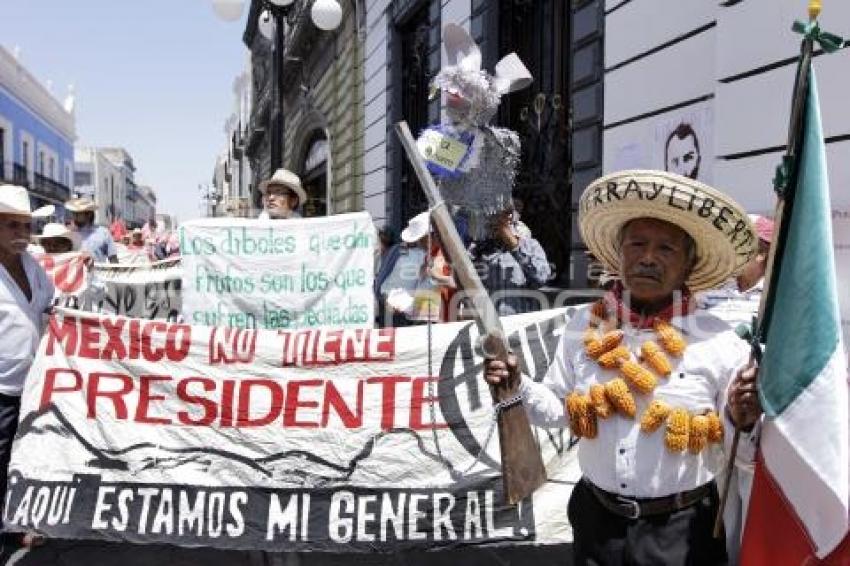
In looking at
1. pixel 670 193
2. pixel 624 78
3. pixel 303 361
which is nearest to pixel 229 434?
pixel 303 361

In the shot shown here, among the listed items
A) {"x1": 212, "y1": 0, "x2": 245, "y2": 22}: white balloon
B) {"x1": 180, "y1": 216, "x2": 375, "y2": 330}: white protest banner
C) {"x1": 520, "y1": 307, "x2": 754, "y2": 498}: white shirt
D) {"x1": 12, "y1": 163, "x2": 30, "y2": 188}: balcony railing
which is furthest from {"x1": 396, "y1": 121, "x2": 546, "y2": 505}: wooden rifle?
{"x1": 12, "y1": 163, "x2": 30, "y2": 188}: balcony railing

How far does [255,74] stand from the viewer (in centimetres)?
4259

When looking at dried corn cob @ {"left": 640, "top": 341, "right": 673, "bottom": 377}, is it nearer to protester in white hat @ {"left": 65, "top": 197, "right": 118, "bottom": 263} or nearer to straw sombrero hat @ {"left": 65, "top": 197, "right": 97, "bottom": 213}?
protester in white hat @ {"left": 65, "top": 197, "right": 118, "bottom": 263}

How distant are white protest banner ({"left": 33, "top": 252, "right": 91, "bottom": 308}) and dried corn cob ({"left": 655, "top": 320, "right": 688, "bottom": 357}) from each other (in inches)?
216

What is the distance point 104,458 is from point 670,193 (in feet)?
9.91

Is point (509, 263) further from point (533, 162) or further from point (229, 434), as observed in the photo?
point (533, 162)

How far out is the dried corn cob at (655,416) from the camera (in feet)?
7.19

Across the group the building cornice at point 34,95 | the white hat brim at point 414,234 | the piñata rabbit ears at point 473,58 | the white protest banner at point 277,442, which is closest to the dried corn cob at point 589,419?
the white protest banner at point 277,442

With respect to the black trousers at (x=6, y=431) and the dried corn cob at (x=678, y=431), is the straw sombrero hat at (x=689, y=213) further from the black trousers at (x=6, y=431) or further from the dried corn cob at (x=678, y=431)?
the black trousers at (x=6, y=431)

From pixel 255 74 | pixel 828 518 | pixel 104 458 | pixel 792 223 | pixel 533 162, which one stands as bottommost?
pixel 104 458

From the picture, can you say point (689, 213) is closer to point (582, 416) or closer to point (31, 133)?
point (582, 416)

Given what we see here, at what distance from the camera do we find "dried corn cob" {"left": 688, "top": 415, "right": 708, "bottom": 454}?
216 centimetres

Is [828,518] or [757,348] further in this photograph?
[757,348]

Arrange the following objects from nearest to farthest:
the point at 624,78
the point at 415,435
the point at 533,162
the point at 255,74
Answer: the point at 415,435 → the point at 624,78 → the point at 533,162 → the point at 255,74
